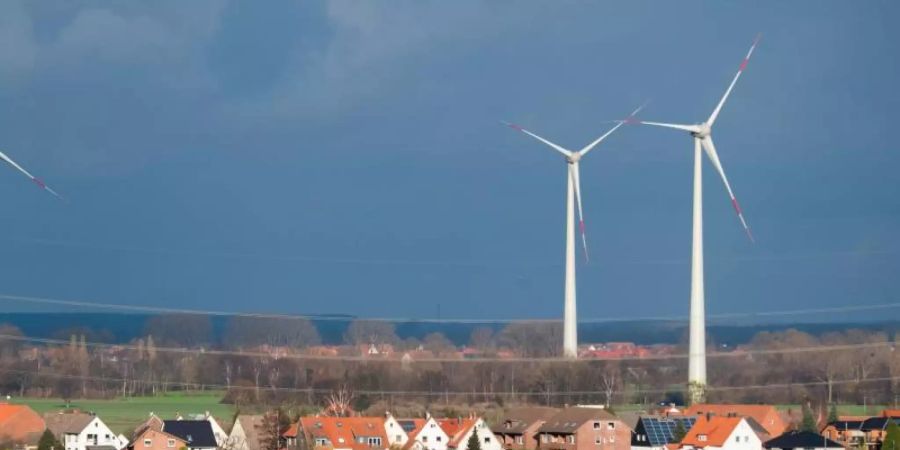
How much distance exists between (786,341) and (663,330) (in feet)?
26.0

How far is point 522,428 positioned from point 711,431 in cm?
835

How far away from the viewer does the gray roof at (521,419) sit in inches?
2842

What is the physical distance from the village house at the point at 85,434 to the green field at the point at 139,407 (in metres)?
1.90

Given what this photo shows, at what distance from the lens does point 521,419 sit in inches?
2879

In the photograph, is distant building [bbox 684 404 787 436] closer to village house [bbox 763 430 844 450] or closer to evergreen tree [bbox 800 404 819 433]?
evergreen tree [bbox 800 404 819 433]

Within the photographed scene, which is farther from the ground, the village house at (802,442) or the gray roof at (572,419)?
the gray roof at (572,419)

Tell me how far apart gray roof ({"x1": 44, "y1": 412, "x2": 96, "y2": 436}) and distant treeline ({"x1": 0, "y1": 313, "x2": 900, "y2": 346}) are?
2185cm

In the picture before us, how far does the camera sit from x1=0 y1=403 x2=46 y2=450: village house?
66.2 metres

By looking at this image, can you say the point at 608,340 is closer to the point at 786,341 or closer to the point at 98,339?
the point at 786,341

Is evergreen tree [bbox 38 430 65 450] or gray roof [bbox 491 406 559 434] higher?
gray roof [bbox 491 406 559 434]

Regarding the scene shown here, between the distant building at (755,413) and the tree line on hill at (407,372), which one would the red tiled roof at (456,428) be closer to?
the distant building at (755,413)

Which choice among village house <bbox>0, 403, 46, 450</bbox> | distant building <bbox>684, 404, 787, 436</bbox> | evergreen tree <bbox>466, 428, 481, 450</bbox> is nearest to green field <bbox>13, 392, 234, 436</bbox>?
village house <bbox>0, 403, 46, 450</bbox>

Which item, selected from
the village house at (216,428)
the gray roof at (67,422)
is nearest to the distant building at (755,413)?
the village house at (216,428)

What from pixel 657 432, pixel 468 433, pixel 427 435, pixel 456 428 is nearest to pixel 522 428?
pixel 456 428
